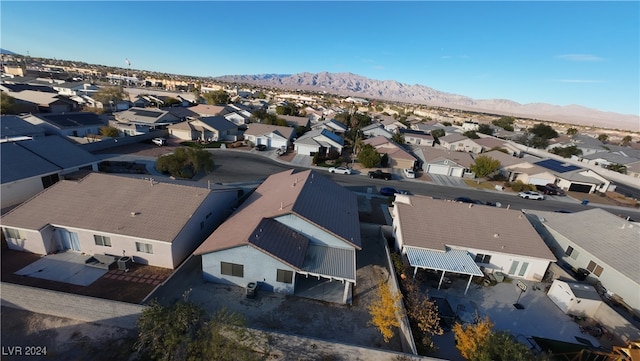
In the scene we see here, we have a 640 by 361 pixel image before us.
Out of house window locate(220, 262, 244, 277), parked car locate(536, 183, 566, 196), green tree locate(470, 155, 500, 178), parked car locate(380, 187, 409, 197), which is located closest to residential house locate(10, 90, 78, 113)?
house window locate(220, 262, 244, 277)

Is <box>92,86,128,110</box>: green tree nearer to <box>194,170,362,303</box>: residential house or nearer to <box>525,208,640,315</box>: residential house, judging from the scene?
<box>194,170,362,303</box>: residential house

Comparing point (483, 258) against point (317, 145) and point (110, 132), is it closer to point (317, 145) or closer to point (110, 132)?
point (317, 145)

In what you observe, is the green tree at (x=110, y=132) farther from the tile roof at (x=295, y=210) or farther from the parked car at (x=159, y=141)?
the tile roof at (x=295, y=210)

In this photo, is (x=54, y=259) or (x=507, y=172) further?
(x=507, y=172)

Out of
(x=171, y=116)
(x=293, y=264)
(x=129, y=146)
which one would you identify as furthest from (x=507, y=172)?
(x=171, y=116)

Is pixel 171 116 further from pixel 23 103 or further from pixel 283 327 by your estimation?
pixel 283 327

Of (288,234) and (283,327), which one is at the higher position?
(288,234)

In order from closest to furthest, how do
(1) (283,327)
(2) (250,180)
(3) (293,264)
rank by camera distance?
(1) (283,327)
(3) (293,264)
(2) (250,180)

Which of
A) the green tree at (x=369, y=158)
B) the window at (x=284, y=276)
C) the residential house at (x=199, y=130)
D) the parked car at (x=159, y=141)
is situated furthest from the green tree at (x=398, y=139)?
the window at (x=284, y=276)
